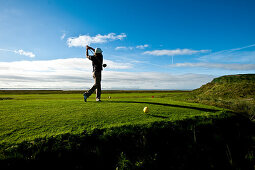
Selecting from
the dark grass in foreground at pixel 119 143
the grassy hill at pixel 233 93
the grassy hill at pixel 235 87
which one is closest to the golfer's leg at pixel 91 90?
the dark grass in foreground at pixel 119 143

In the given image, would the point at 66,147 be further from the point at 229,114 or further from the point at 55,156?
the point at 229,114

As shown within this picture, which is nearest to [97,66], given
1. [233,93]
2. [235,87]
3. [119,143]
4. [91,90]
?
[91,90]

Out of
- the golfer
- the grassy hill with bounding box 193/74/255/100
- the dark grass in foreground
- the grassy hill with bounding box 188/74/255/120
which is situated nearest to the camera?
the dark grass in foreground

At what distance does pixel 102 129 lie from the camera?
4492mm

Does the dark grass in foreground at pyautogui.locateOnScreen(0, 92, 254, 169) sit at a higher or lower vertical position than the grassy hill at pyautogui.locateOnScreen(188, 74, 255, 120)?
lower

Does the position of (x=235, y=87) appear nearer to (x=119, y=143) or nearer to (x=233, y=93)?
(x=233, y=93)

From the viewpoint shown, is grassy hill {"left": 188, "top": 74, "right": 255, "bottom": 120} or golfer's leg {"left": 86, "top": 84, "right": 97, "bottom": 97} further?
golfer's leg {"left": 86, "top": 84, "right": 97, "bottom": 97}

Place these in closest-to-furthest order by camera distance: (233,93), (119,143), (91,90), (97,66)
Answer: (119,143) < (91,90) < (97,66) < (233,93)

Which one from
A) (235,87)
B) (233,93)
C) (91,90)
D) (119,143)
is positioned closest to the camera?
(119,143)

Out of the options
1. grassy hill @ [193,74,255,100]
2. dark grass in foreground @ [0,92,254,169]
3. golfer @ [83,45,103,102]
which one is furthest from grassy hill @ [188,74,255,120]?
golfer @ [83,45,103,102]

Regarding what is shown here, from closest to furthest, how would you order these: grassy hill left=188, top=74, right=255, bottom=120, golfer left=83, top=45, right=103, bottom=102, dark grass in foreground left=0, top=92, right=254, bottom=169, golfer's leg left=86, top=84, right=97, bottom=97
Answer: dark grass in foreground left=0, top=92, right=254, bottom=169, grassy hill left=188, top=74, right=255, bottom=120, golfer's leg left=86, top=84, right=97, bottom=97, golfer left=83, top=45, right=103, bottom=102

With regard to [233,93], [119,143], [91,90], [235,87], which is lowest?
[119,143]

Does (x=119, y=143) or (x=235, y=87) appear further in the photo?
(x=235, y=87)

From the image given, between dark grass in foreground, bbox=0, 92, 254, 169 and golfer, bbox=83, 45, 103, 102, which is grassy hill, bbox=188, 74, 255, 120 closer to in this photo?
dark grass in foreground, bbox=0, 92, 254, 169
